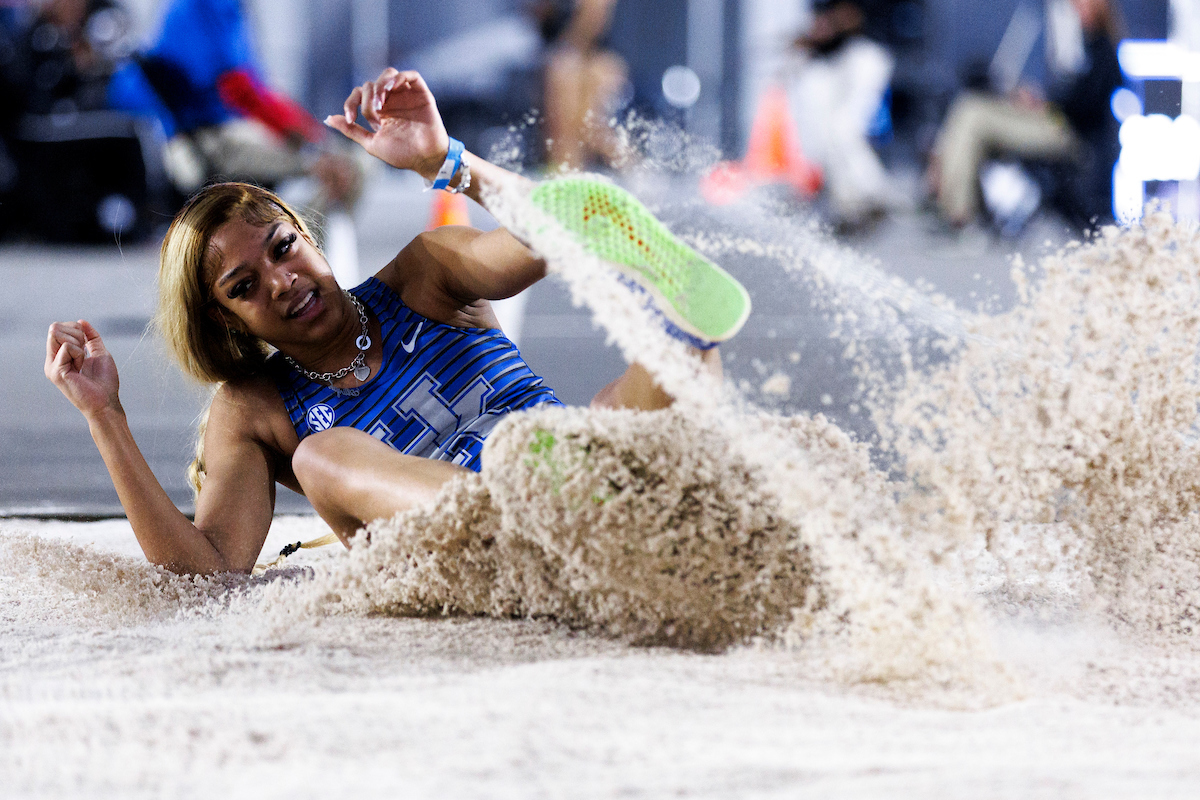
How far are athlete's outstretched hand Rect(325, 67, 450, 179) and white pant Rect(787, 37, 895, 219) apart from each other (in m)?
6.06

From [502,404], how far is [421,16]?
41.0 ft

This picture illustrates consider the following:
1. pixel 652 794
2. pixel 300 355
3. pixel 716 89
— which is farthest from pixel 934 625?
pixel 716 89

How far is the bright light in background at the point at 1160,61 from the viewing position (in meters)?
8.29

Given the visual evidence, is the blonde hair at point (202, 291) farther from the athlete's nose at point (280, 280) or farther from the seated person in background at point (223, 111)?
the seated person in background at point (223, 111)

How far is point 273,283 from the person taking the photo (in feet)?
6.15

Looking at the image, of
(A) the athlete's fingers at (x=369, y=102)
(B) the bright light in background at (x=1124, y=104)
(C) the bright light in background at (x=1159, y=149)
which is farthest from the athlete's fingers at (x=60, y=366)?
(C) the bright light in background at (x=1159, y=149)

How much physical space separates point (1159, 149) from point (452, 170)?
22.9 ft

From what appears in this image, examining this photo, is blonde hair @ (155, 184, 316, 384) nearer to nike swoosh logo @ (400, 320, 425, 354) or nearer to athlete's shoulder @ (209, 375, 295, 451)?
athlete's shoulder @ (209, 375, 295, 451)

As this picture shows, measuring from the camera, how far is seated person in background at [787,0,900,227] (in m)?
7.63

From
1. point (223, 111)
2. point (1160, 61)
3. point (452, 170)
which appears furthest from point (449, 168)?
point (1160, 61)

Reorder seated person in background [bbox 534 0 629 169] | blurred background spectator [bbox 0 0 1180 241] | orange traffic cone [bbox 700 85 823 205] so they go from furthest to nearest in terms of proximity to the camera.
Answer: orange traffic cone [bbox 700 85 823 205]
seated person in background [bbox 534 0 629 169]
blurred background spectator [bbox 0 0 1180 241]

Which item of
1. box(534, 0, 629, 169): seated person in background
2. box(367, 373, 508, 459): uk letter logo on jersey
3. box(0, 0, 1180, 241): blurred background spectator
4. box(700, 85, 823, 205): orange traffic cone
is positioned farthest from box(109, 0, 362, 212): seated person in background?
box(367, 373, 508, 459): uk letter logo on jersey

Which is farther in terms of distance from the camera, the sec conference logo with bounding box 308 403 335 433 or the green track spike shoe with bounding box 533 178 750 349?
the sec conference logo with bounding box 308 403 335 433

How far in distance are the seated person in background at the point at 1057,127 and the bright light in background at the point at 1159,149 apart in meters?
0.26
